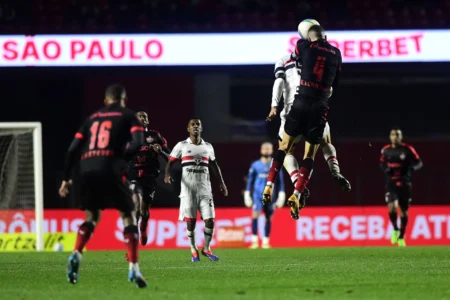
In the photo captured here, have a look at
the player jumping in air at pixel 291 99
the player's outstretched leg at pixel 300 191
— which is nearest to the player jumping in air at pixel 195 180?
the player jumping in air at pixel 291 99

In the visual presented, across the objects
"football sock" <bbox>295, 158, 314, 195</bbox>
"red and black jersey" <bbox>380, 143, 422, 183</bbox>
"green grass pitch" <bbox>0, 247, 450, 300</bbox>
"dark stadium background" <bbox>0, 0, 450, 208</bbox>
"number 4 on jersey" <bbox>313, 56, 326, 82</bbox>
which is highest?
"dark stadium background" <bbox>0, 0, 450, 208</bbox>

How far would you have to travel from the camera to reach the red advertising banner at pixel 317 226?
23406 mm

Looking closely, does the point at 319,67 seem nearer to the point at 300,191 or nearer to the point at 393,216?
the point at 300,191

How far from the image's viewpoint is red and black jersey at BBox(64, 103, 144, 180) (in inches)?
376

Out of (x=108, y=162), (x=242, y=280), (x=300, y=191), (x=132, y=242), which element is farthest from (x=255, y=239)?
(x=108, y=162)

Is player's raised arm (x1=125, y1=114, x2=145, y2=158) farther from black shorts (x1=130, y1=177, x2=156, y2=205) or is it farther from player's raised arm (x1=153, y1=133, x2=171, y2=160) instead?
black shorts (x1=130, y1=177, x2=156, y2=205)

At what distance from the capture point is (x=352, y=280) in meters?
10.5

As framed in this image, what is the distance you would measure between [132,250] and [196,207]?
618 cm

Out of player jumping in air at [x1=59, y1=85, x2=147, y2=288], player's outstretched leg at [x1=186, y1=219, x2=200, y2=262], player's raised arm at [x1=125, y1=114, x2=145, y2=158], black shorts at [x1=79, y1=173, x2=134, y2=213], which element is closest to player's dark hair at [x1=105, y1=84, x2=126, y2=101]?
player jumping in air at [x1=59, y1=85, x2=147, y2=288]

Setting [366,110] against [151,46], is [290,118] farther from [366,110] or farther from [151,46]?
[366,110]

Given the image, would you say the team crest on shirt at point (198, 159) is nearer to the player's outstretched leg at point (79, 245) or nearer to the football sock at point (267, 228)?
the player's outstretched leg at point (79, 245)

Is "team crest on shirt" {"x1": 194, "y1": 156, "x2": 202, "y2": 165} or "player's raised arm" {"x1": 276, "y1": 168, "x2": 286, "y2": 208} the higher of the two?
"team crest on shirt" {"x1": 194, "y1": 156, "x2": 202, "y2": 165}

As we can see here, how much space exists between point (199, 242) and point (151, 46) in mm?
5217

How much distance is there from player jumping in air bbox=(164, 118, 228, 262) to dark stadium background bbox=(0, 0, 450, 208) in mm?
9379
